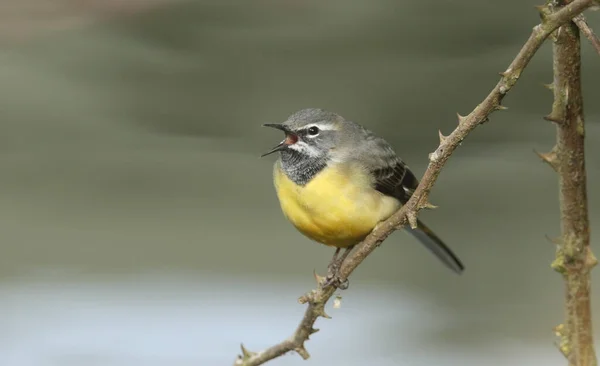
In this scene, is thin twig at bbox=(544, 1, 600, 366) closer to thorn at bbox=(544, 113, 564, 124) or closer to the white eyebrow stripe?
thorn at bbox=(544, 113, 564, 124)

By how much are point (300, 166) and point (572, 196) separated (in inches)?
41.4

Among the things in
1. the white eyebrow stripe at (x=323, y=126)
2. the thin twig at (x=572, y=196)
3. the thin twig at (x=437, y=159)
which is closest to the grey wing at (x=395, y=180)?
the white eyebrow stripe at (x=323, y=126)

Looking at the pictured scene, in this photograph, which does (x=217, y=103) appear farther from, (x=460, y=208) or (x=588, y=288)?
(x=588, y=288)

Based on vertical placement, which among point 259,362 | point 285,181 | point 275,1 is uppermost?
point 275,1

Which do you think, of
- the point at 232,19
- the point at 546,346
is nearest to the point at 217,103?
the point at 232,19

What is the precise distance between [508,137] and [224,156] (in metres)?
1.24

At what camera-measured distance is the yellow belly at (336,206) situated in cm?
209

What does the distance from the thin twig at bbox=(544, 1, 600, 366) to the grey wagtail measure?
0.79m

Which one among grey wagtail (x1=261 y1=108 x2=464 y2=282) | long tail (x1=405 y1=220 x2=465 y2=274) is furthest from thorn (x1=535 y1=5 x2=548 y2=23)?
long tail (x1=405 y1=220 x2=465 y2=274)

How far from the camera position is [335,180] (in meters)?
2.15

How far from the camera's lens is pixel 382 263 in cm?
432

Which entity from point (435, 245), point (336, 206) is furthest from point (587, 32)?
point (435, 245)

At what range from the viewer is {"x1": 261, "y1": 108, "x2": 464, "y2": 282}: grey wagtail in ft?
6.88

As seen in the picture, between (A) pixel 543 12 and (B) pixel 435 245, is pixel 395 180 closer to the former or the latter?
(B) pixel 435 245
